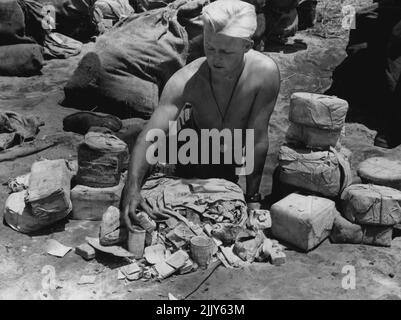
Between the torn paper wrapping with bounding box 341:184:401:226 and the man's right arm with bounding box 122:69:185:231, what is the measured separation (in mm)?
1512

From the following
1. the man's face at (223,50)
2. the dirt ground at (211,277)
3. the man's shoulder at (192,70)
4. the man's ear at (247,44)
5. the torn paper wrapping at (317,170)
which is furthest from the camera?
the man's shoulder at (192,70)

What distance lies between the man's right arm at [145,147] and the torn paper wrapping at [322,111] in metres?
1.01

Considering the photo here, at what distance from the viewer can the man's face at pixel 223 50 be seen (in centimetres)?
412

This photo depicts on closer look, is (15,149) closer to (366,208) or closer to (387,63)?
(366,208)

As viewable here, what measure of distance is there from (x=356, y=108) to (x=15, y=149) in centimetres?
425

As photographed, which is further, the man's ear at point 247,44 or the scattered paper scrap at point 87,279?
the man's ear at point 247,44

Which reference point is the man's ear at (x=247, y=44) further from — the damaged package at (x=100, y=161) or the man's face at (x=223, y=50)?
the damaged package at (x=100, y=161)

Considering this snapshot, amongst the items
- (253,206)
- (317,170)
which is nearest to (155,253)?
(253,206)

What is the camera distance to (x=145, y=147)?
4.48m

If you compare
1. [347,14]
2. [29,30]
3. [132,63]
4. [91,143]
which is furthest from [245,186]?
[347,14]

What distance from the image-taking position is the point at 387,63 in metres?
6.78

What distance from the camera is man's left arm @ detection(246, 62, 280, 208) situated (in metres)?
4.55

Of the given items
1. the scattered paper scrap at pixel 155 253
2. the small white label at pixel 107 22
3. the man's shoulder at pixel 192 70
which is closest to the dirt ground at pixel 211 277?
the scattered paper scrap at pixel 155 253

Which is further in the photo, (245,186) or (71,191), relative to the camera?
(245,186)
